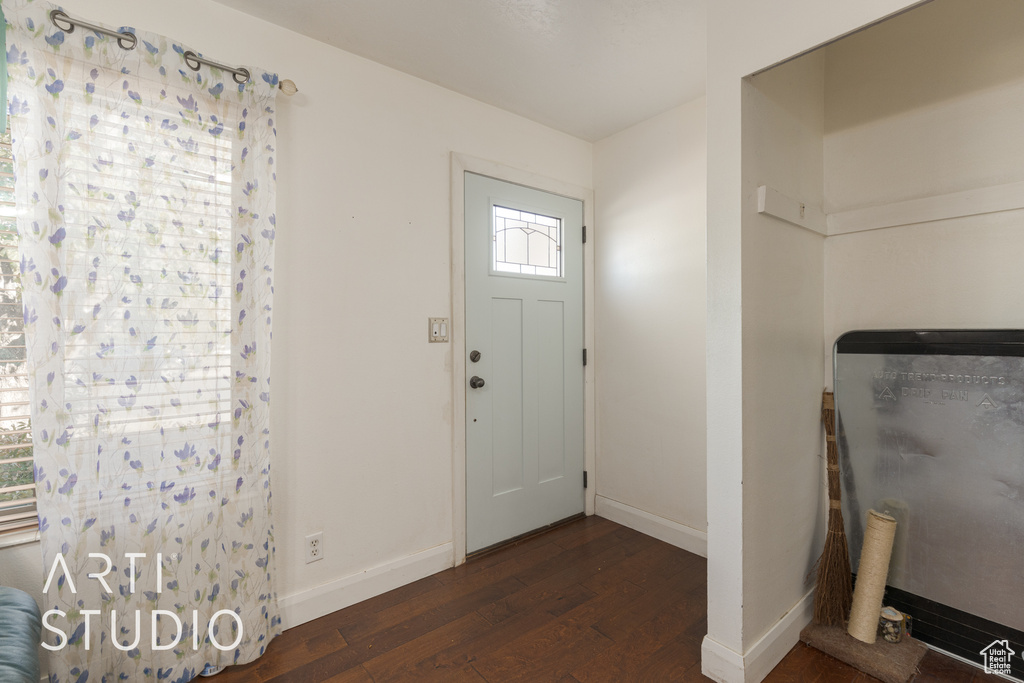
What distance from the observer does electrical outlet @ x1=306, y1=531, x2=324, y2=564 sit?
1971 mm

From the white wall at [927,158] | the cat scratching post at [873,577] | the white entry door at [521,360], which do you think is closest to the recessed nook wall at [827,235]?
the white wall at [927,158]

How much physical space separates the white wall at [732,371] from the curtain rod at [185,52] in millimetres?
1634

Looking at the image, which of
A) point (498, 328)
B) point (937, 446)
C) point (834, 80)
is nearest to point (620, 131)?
point (834, 80)

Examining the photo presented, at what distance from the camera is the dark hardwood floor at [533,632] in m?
1.65

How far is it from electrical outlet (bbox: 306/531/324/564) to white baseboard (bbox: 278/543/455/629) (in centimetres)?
13

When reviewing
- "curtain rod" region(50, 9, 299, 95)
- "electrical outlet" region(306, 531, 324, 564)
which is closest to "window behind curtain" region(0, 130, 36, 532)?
"curtain rod" region(50, 9, 299, 95)

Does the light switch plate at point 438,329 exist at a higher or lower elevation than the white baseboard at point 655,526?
higher

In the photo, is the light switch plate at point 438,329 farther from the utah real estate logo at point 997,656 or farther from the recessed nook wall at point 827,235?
the utah real estate logo at point 997,656

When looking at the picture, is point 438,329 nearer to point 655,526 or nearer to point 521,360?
point 521,360

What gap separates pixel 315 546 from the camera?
78.3 inches

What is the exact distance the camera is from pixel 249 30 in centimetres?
183

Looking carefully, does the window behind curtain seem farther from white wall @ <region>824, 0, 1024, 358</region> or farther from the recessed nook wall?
white wall @ <region>824, 0, 1024, 358</region>

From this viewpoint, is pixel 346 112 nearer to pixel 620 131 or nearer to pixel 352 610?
pixel 620 131

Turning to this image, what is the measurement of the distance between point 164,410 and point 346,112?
56.6 inches
